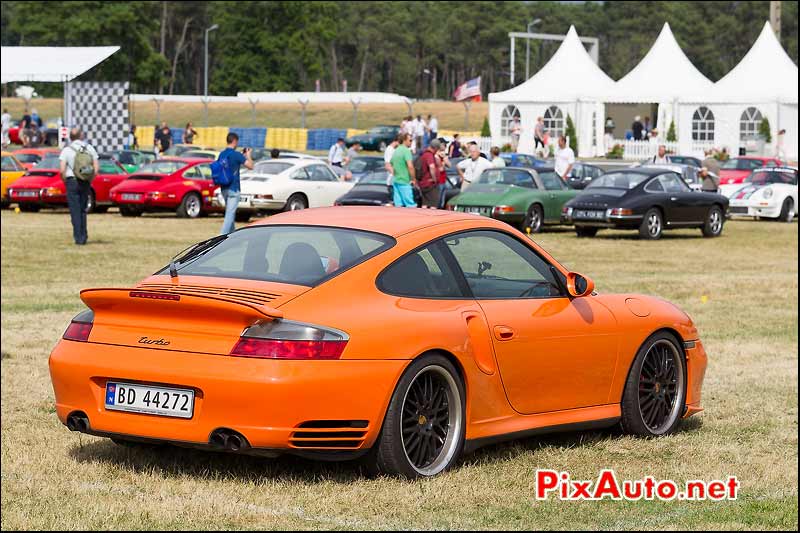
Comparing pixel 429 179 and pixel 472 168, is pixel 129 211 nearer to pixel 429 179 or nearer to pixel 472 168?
pixel 472 168

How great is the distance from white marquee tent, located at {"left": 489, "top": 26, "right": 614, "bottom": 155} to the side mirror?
4834 cm

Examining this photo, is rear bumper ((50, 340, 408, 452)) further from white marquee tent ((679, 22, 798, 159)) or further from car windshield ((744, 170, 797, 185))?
white marquee tent ((679, 22, 798, 159))

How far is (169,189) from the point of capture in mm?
31344

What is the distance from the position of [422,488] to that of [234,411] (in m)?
0.93

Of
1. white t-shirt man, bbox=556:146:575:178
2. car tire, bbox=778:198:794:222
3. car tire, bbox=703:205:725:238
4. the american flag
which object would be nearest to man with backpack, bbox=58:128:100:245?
car tire, bbox=703:205:725:238

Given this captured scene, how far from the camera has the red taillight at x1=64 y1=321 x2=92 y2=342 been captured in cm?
687

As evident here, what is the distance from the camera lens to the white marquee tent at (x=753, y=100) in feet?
175

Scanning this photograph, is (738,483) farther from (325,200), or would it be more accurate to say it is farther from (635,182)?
(325,200)

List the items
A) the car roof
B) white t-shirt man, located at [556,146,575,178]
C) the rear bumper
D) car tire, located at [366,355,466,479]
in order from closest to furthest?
the rear bumper < car tire, located at [366,355,466,479] < the car roof < white t-shirt man, located at [556,146,575,178]

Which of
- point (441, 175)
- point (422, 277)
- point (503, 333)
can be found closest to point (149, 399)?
point (422, 277)

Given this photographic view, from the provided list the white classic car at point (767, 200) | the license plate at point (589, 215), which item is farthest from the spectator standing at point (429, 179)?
the white classic car at point (767, 200)

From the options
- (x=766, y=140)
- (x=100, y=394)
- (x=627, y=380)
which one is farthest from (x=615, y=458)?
(x=766, y=140)

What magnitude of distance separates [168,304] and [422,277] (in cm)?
128

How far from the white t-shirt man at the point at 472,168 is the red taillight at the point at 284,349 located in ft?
75.5
